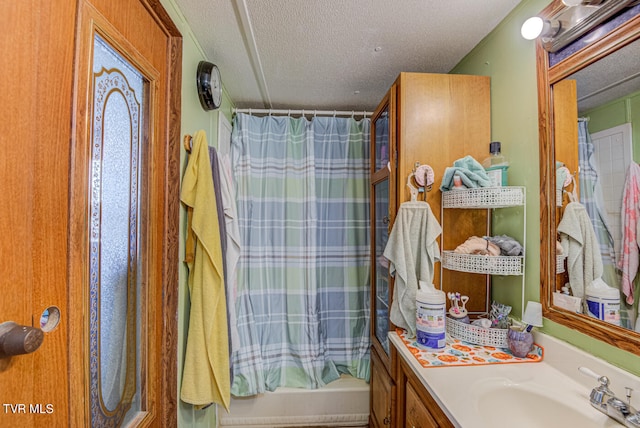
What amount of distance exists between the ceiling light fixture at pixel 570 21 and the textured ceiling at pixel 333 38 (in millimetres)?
246

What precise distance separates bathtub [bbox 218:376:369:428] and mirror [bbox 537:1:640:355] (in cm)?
151

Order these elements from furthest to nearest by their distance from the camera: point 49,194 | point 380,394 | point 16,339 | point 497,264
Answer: point 380,394, point 497,264, point 49,194, point 16,339

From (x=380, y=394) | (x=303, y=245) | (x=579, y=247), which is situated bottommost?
(x=380, y=394)

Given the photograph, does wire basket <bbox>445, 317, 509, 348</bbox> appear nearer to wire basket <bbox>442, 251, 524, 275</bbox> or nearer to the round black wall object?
wire basket <bbox>442, 251, 524, 275</bbox>

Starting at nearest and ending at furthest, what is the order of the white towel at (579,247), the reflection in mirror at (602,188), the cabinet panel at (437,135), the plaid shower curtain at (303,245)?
1. the reflection in mirror at (602,188)
2. the white towel at (579,247)
3. the cabinet panel at (437,135)
4. the plaid shower curtain at (303,245)

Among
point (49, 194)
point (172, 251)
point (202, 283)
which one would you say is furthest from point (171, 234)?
point (49, 194)

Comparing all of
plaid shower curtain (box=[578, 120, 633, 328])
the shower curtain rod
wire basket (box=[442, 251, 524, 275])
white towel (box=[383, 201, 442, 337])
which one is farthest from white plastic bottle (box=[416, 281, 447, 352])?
the shower curtain rod

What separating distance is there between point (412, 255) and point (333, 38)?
3.70 feet

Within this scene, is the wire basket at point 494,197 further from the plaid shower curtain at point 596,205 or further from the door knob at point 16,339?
the door knob at point 16,339

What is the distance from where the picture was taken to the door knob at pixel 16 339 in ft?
1.70

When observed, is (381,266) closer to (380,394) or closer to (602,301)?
(380,394)

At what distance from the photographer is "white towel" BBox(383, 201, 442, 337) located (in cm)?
130

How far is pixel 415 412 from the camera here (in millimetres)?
1065

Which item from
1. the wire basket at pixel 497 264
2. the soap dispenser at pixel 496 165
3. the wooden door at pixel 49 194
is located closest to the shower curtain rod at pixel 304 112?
the soap dispenser at pixel 496 165
